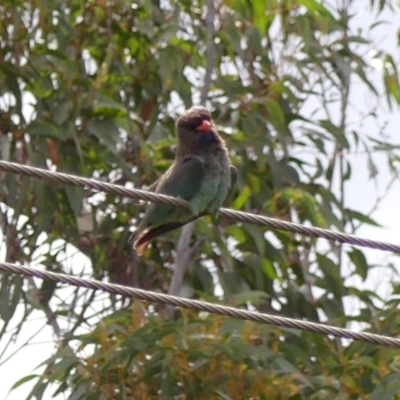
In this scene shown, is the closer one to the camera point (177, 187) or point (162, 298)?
point (162, 298)

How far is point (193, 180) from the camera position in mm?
4398

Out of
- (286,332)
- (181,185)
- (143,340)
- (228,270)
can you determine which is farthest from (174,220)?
(228,270)

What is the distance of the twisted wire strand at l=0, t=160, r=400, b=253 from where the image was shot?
3.47 metres

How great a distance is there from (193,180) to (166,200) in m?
0.68

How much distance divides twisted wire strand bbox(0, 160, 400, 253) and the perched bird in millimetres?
405

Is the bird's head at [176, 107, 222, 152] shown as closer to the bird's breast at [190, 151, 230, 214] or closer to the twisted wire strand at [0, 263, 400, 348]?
the bird's breast at [190, 151, 230, 214]

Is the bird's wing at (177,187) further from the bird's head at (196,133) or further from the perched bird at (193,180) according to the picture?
the bird's head at (196,133)

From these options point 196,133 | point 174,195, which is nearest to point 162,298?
point 174,195

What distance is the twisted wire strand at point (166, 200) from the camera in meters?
3.47

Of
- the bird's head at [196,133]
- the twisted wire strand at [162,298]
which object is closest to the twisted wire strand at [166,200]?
the twisted wire strand at [162,298]

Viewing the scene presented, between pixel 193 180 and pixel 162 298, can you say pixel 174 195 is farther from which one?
pixel 162 298

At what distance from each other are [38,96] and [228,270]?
0.96 m

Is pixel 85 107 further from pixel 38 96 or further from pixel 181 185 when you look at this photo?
pixel 181 185

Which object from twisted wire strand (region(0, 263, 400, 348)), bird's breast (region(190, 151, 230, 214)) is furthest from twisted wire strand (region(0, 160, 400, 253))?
bird's breast (region(190, 151, 230, 214))
